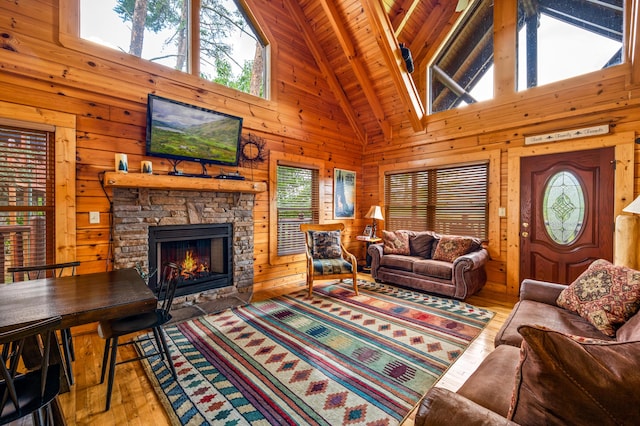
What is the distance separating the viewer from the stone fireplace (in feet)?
10.1

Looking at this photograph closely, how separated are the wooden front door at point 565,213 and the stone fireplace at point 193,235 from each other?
12.8 ft

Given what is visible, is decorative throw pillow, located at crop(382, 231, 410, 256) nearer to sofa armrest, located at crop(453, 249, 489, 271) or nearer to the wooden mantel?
sofa armrest, located at crop(453, 249, 489, 271)

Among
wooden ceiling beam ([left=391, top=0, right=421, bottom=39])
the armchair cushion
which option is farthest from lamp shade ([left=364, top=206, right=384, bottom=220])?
wooden ceiling beam ([left=391, top=0, right=421, bottom=39])

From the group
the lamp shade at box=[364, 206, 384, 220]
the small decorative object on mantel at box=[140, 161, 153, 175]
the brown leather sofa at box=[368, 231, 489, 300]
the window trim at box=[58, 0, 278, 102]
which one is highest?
the window trim at box=[58, 0, 278, 102]

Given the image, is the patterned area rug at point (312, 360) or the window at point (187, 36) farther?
the window at point (187, 36)

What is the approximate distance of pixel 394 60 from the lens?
4.22m

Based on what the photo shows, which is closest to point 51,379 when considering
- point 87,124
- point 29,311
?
point 29,311

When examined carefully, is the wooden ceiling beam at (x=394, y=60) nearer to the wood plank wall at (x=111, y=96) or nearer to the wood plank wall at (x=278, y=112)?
the wood plank wall at (x=278, y=112)

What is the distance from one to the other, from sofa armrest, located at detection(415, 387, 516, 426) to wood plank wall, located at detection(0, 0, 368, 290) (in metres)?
3.37

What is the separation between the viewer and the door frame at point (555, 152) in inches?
127

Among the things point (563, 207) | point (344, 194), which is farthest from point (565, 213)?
point (344, 194)

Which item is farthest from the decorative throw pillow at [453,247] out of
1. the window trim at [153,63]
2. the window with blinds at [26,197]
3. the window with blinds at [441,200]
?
the window with blinds at [26,197]

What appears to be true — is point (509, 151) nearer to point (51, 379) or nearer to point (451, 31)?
point (451, 31)

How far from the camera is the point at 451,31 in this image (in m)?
4.58
